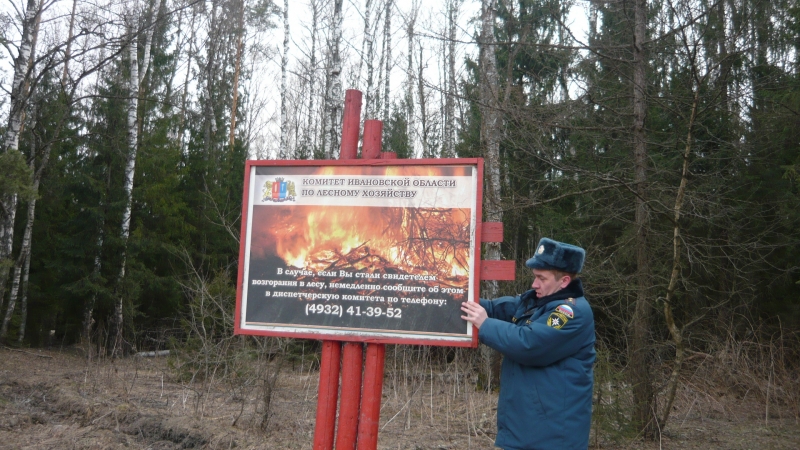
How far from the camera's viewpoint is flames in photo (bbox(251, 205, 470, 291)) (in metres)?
4.04

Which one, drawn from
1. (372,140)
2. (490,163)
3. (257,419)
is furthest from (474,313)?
(490,163)

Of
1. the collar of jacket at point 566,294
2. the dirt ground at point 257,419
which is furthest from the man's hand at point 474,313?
the dirt ground at point 257,419

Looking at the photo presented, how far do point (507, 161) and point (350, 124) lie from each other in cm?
853

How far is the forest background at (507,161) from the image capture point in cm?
770

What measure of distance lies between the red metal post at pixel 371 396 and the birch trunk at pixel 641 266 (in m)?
3.93

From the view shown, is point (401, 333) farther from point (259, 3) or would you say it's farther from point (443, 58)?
point (259, 3)

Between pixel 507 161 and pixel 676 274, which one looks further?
pixel 507 161

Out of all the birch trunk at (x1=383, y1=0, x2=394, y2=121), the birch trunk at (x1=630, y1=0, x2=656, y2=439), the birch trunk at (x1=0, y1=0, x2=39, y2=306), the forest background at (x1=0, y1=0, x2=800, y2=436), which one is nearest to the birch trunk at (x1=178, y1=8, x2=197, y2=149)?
the forest background at (x1=0, y1=0, x2=800, y2=436)

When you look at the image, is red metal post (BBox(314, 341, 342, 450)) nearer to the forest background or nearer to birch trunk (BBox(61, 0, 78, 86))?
the forest background

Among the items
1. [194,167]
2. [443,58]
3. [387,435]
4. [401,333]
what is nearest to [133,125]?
[194,167]

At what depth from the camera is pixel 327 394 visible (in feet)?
14.3

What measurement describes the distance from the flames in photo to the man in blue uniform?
517 mm

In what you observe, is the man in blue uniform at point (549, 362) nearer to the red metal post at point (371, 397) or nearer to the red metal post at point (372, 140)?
the red metal post at point (371, 397)

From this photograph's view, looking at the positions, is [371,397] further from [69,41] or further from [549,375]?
[69,41]
